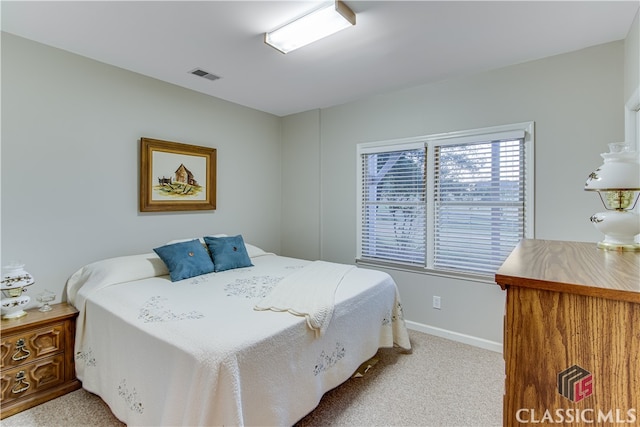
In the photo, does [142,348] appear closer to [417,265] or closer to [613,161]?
[613,161]

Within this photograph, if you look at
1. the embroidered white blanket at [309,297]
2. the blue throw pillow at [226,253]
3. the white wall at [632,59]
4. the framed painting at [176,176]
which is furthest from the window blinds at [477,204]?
the framed painting at [176,176]

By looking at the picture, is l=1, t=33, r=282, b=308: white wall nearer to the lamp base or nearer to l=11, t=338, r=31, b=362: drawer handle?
l=11, t=338, r=31, b=362: drawer handle

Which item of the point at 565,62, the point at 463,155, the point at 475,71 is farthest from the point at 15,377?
the point at 565,62

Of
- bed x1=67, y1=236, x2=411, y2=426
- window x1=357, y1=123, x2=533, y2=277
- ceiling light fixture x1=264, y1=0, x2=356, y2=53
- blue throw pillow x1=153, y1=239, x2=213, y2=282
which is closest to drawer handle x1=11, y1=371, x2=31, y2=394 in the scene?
bed x1=67, y1=236, x2=411, y2=426

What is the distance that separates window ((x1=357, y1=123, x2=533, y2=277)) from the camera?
9.34ft

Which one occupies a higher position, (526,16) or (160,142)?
(526,16)

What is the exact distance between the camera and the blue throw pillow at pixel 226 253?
3049mm

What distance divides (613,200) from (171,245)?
3.01 metres

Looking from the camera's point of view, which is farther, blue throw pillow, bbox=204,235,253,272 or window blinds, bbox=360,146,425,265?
window blinds, bbox=360,146,425,265

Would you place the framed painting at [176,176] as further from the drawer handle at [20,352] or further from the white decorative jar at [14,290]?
the drawer handle at [20,352]

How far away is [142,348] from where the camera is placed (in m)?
1.71

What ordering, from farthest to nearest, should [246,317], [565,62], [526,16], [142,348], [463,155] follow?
[463,155]
[565,62]
[526,16]
[246,317]
[142,348]

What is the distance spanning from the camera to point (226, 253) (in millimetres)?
3125

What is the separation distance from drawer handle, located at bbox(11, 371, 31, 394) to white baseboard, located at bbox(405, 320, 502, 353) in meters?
3.21
